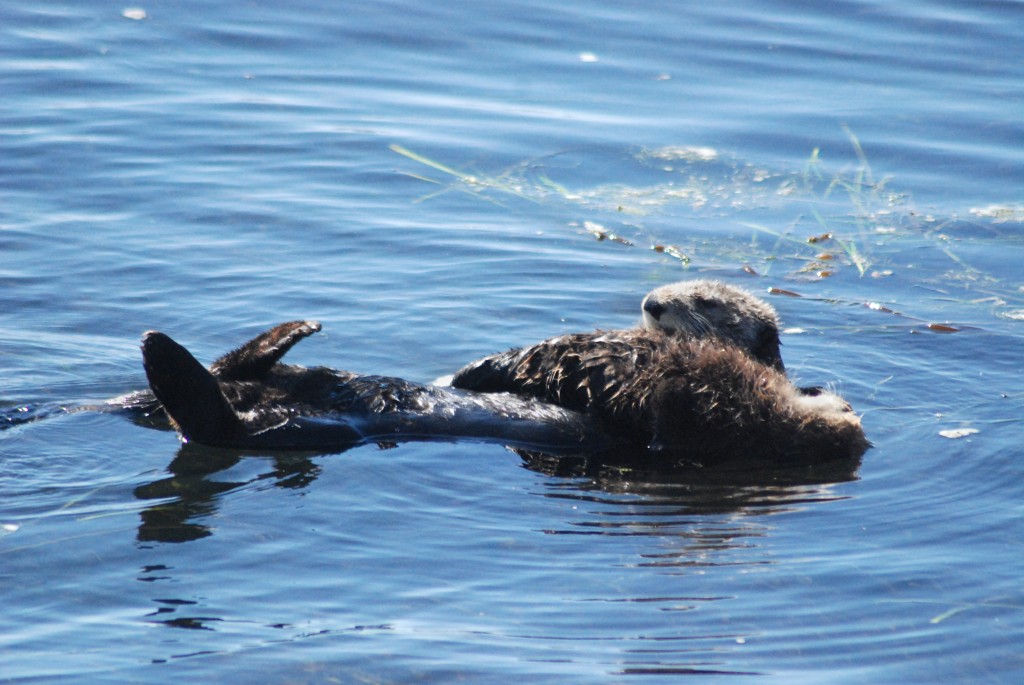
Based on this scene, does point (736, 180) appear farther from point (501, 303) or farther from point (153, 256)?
point (153, 256)

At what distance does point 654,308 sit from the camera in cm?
577

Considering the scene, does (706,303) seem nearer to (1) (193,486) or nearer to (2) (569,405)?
(2) (569,405)

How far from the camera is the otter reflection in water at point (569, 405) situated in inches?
205

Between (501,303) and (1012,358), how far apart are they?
2532 millimetres

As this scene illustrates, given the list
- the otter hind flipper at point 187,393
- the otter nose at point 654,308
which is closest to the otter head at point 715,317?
the otter nose at point 654,308

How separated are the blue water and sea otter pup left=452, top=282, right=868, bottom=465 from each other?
22 centimetres

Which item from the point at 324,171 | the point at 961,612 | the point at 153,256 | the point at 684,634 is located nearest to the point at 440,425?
the point at 684,634

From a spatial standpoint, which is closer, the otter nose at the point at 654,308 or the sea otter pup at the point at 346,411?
the sea otter pup at the point at 346,411

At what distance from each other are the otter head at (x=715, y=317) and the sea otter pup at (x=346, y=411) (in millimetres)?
624

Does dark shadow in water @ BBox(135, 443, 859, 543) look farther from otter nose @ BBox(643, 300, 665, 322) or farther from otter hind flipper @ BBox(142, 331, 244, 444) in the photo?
otter nose @ BBox(643, 300, 665, 322)

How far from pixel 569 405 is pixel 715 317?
0.81 meters

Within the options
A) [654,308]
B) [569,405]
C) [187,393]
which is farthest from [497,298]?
[187,393]

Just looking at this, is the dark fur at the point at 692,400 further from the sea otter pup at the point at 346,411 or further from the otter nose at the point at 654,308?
the otter nose at the point at 654,308

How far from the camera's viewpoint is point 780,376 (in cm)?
550
